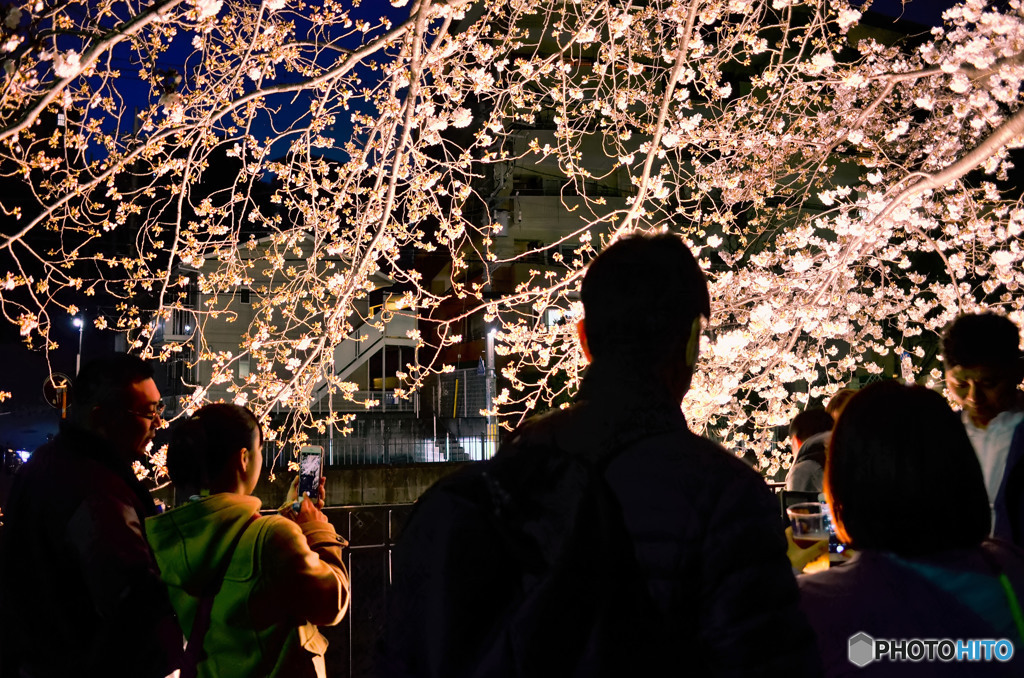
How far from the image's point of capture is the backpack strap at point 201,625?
86.5 inches

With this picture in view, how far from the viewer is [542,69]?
531 cm

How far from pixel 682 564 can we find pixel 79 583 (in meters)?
2.04

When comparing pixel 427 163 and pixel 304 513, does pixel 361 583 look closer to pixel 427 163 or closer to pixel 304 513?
pixel 304 513

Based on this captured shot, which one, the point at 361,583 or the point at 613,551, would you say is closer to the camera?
the point at 613,551

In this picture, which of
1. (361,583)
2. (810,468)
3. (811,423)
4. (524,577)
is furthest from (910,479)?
(811,423)

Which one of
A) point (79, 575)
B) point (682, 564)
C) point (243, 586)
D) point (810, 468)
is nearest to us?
point (682, 564)

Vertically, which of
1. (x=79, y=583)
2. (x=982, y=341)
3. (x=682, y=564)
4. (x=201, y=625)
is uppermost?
(x=982, y=341)

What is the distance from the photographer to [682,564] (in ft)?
3.74

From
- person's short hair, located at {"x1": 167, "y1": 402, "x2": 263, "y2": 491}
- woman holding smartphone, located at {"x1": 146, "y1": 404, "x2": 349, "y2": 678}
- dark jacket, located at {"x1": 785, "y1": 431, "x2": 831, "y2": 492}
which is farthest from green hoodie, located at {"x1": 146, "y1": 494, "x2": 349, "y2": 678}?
dark jacket, located at {"x1": 785, "y1": 431, "x2": 831, "y2": 492}

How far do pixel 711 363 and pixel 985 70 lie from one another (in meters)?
3.05

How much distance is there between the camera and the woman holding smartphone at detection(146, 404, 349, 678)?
7.16 feet

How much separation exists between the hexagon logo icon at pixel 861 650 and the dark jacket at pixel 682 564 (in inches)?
9.4

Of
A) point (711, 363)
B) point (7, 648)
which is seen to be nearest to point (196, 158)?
point (7, 648)

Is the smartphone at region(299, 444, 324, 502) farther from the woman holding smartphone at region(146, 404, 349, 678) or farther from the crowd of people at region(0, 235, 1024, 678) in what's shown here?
the crowd of people at region(0, 235, 1024, 678)
